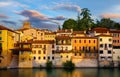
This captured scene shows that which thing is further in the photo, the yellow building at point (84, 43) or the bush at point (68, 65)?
the yellow building at point (84, 43)

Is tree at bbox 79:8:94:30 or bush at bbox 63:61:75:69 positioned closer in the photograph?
bush at bbox 63:61:75:69

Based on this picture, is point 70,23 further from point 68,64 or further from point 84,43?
point 68,64

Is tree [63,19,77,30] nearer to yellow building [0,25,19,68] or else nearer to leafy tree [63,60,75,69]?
leafy tree [63,60,75,69]

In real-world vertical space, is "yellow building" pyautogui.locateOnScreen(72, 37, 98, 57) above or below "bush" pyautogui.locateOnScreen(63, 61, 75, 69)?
above

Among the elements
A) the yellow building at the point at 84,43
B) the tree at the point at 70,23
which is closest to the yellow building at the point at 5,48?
the yellow building at the point at 84,43

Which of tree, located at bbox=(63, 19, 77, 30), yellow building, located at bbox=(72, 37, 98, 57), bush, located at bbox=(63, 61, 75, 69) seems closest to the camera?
bush, located at bbox=(63, 61, 75, 69)

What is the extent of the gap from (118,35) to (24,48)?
2385 cm

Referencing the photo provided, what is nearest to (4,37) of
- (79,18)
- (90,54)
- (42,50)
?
(42,50)

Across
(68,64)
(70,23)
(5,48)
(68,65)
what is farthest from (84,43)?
(70,23)

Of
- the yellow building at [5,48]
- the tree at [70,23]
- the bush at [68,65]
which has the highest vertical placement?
the tree at [70,23]

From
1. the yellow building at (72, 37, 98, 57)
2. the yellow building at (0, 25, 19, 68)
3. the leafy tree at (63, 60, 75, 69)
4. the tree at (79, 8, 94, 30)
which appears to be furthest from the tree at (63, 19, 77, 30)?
the yellow building at (0, 25, 19, 68)

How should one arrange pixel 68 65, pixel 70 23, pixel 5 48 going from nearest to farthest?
pixel 68 65
pixel 5 48
pixel 70 23

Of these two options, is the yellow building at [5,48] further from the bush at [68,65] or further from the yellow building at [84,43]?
the yellow building at [84,43]

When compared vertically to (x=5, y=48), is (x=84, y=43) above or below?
above
